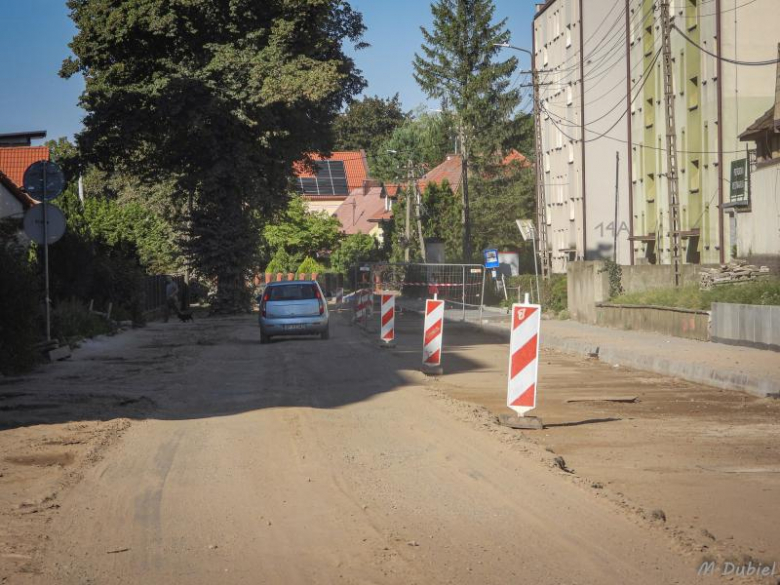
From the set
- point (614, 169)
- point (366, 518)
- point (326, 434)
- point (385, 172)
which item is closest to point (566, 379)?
point (326, 434)

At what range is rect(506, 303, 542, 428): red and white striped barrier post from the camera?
11.7m

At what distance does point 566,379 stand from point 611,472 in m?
9.09

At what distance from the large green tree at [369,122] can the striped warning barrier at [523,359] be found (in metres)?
103

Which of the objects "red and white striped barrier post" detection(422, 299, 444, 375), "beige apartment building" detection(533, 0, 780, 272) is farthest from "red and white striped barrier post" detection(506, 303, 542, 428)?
"beige apartment building" detection(533, 0, 780, 272)

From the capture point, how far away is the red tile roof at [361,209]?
362ft

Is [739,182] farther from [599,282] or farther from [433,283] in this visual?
[433,283]

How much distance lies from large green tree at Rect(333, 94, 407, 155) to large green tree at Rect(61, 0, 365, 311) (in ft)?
223

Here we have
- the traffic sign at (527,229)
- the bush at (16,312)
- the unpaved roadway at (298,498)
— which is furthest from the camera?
the traffic sign at (527,229)

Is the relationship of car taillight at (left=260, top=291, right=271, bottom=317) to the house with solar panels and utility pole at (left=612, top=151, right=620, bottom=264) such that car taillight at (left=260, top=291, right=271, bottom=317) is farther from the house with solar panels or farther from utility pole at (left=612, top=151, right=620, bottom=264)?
the house with solar panels

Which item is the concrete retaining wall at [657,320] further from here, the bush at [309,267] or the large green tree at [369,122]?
the large green tree at [369,122]

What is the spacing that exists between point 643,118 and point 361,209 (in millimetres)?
64588

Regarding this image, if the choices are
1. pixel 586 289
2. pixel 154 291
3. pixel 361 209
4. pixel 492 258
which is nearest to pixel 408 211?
pixel 492 258

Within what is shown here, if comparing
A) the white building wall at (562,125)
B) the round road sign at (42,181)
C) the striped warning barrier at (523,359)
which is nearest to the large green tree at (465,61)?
the white building wall at (562,125)

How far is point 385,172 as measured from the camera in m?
104
